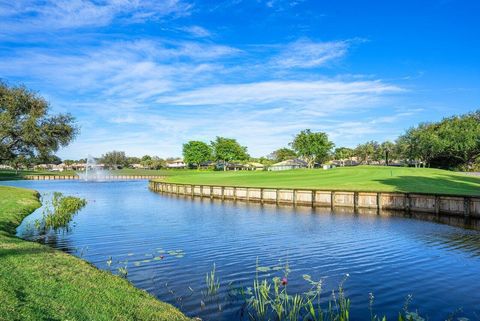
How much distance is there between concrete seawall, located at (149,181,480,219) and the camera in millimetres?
29266

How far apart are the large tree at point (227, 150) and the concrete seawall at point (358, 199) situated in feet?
348

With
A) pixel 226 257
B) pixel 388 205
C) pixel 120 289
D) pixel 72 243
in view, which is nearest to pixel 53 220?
pixel 72 243

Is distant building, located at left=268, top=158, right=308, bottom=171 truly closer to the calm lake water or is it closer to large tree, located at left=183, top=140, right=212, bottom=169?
large tree, located at left=183, top=140, right=212, bottom=169

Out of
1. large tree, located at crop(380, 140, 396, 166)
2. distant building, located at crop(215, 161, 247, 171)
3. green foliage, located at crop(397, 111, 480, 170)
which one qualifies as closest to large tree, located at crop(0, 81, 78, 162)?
green foliage, located at crop(397, 111, 480, 170)

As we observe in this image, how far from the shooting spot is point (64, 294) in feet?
30.7

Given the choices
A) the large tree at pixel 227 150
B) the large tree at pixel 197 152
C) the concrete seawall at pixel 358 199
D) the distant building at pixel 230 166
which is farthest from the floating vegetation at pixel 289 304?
the distant building at pixel 230 166

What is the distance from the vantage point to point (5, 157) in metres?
46.9

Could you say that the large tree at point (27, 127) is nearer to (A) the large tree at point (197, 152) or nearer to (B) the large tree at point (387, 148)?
(A) the large tree at point (197, 152)

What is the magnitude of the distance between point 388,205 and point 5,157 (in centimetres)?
4526

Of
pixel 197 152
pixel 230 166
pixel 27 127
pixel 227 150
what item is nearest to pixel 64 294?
pixel 27 127

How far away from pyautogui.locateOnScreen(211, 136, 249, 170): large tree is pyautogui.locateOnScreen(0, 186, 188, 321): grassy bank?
146667mm

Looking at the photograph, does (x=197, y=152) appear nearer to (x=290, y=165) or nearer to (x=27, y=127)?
(x=290, y=165)

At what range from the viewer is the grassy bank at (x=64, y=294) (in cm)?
813

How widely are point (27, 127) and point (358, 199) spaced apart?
3888cm
